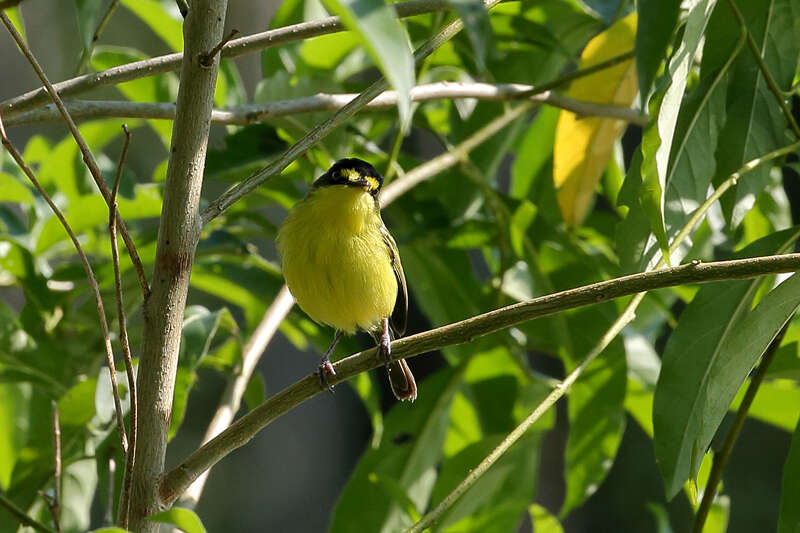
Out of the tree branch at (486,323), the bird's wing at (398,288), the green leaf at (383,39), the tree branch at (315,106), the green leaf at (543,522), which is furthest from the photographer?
the bird's wing at (398,288)

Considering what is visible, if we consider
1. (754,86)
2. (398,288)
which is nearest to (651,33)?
(754,86)

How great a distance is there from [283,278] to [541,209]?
72cm

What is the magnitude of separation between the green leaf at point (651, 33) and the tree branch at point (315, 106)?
394mm

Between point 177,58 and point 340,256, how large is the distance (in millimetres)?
1141

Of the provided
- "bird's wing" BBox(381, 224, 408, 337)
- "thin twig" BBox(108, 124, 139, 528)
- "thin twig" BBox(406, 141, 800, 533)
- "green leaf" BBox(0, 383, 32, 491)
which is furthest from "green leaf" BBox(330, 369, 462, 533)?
"thin twig" BBox(108, 124, 139, 528)

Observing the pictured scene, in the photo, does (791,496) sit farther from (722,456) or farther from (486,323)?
(486,323)

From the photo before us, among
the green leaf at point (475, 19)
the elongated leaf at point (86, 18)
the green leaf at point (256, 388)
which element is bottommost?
the green leaf at point (475, 19)

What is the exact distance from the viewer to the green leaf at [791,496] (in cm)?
144

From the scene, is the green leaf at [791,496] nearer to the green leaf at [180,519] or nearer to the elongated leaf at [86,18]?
the green leaf at [180,519]

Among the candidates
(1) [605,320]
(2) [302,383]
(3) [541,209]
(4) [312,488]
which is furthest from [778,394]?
(4) [312,488]

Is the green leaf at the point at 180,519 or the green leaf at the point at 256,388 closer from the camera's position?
the green leaf at the point at 180,519

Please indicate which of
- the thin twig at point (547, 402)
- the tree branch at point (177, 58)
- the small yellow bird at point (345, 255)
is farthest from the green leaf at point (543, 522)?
the tree branch at point (177, 58)

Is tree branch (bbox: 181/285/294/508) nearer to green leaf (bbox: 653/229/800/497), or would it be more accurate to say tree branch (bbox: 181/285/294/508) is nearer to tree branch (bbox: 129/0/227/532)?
tree branch (bbox: 129/0/227/532)

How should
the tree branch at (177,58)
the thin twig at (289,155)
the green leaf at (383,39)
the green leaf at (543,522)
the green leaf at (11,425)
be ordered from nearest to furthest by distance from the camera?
the green leaf at (383,39) → the thin twig at (289,155) → the tree branch at (177,58) → the green leaf at (543,522) → the green leaf at (11,425)
